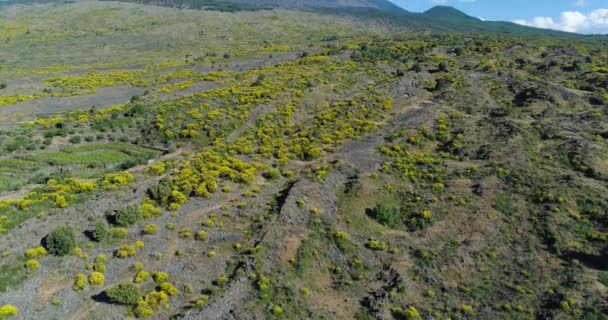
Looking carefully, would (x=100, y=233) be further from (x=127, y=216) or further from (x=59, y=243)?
(x=59, y=243)

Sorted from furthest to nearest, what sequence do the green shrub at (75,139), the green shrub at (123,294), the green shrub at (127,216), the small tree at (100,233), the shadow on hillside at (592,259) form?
the green shrub at (75,139)
the green shrub at (127,216)
the small tree at (100,233)
the shadow on hillside at (592,259)
the green shrub at (123,294)

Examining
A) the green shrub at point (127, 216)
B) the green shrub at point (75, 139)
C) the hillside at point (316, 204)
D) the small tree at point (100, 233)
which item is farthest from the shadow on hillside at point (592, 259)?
the green shrub at point (75, 139)

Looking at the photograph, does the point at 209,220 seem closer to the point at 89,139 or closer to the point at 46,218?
the point at 46,218

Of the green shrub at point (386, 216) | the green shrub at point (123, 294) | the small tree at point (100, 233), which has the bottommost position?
the green shrub at point (123, 294)

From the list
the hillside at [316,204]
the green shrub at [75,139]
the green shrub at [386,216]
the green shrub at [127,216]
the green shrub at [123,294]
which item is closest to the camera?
the green shrub at [123,294]

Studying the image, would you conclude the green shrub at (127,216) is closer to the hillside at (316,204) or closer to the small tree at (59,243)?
the hillside at (316,204)

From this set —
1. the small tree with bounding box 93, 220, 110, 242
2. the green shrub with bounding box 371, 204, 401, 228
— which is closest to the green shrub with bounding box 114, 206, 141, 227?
the small tree with bounding box 93, 220, 110, 242
